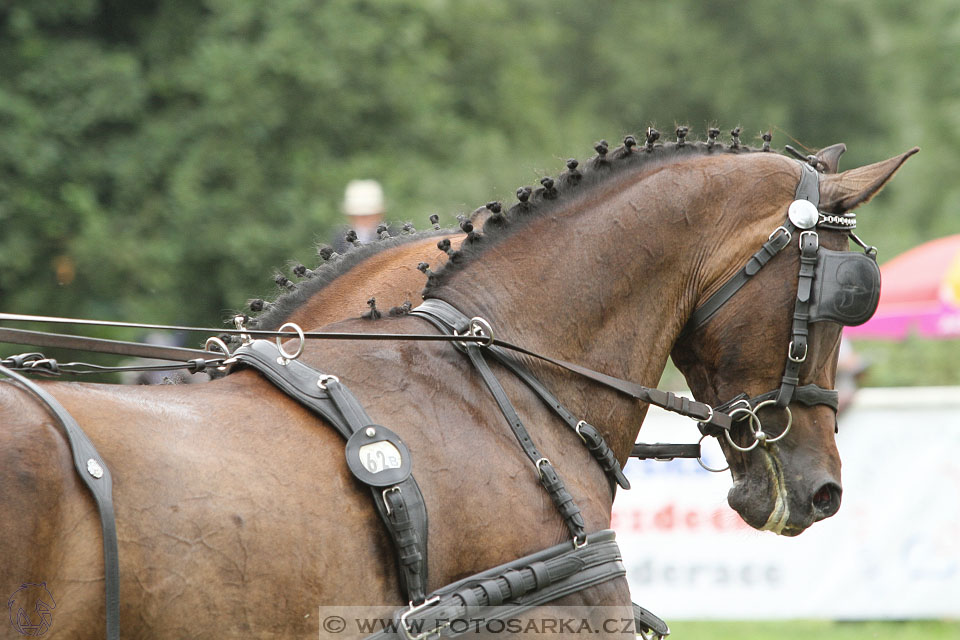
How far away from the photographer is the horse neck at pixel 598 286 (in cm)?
295

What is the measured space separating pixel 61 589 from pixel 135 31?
11.4 meters

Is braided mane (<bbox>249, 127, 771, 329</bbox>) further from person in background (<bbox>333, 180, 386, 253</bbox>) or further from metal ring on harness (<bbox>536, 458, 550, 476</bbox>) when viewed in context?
person in background (<bbox>333, 180, 386, 253</bbox>)

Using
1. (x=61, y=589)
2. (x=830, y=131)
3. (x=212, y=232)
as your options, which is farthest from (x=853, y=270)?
(x=830, y=131)

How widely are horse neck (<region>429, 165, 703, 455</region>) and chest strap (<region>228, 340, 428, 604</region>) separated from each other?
→ 18.6 inches

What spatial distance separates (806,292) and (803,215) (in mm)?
215

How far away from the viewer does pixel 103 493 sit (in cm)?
219

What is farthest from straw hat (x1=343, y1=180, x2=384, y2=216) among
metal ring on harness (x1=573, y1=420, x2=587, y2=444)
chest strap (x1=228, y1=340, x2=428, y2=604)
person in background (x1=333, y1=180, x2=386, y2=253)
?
chest strap (x1=228, y1=340, x2=428, y2=604)

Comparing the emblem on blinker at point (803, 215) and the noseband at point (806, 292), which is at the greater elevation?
the emblem on blinker at point (803, 215)

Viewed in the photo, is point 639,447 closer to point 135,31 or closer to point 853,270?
point 853,270

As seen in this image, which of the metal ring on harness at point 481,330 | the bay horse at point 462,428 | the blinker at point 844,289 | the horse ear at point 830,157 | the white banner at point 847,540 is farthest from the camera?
the white banner at point 847,540

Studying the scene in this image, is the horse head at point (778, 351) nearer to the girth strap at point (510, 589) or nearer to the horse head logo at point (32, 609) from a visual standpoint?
the girth strap at point (510, 589)

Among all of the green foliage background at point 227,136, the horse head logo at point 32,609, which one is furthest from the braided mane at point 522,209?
the green foliage background at point 227,136

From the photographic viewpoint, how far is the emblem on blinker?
297cm

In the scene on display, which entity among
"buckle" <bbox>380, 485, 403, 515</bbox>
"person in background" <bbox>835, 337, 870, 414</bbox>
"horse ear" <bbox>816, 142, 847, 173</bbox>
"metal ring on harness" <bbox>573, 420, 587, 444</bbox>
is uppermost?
"person in background" <bbox>835, 337, 870, 414</bbox>
